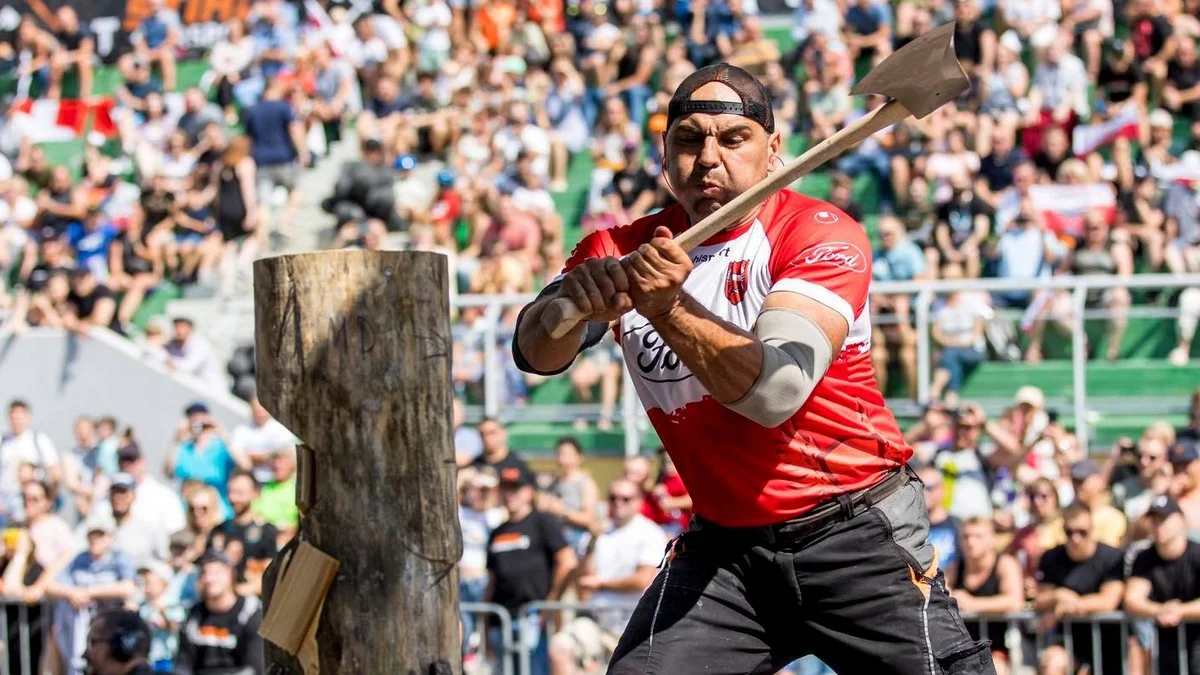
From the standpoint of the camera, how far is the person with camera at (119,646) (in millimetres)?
7727

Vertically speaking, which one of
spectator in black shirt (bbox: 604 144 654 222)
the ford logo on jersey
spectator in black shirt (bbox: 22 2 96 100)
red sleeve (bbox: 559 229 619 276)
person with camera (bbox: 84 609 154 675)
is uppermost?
spectator in black shirt (bbox: 22 2 96 100)

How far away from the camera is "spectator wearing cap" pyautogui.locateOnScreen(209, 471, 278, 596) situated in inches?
352

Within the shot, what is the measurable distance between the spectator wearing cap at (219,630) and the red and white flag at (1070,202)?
20.1 feet

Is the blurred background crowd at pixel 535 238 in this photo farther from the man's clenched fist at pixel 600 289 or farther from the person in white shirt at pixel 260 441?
the man's clenched fist at pixel 600 289

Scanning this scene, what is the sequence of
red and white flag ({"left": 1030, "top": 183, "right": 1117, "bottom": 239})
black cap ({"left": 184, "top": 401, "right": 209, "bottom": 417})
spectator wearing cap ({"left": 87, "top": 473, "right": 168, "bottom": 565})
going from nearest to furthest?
spectator wearing cap ({"left": 87, "top": 473, "right": 168, "bottom": 565}) → red and white flag ({"left": 1030, "top": 183, "right": 1117, "bottom": 239}) → black cap ({"left": 184, "top": 401, "right": 209, "bottom": 417})

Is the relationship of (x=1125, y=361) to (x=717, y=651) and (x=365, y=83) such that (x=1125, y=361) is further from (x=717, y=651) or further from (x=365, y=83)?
(x=365, y=83)

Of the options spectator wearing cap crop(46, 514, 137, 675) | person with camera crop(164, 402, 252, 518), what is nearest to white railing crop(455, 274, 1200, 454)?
person with camera crop(164, 402, 252, 518)

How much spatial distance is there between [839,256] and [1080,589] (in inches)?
165

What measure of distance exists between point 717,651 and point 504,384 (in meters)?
7.12

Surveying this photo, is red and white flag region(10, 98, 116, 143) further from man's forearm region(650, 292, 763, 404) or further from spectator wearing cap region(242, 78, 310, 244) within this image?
man's forearm region(650, 292, 763, 404)

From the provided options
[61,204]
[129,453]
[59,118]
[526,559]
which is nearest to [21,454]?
[129,453]

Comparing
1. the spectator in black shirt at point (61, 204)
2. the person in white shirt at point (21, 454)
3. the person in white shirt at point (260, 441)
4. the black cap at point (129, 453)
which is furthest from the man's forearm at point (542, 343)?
the spectator in black shirt at point (61, 204)

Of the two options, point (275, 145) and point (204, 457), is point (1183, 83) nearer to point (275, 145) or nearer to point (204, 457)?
point (204, 457)

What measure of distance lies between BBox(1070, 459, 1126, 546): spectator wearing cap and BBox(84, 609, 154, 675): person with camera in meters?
4.41
